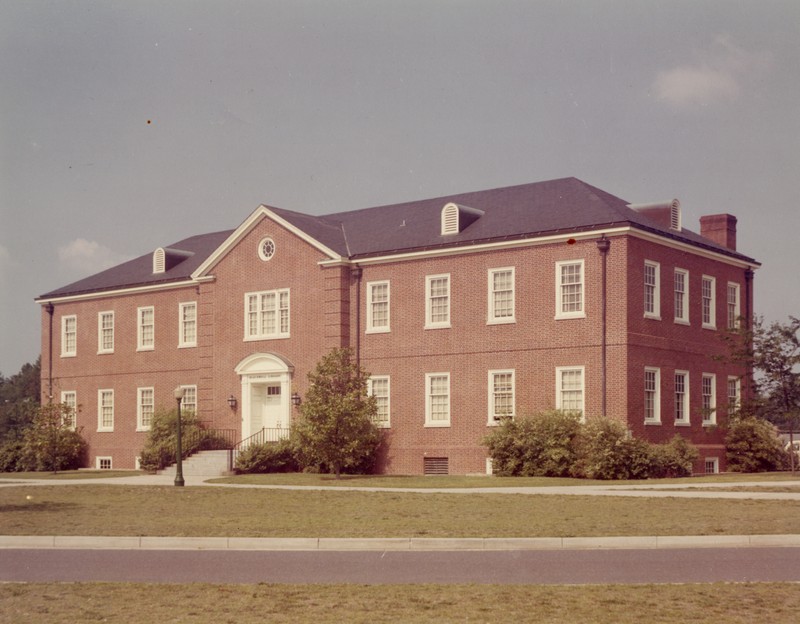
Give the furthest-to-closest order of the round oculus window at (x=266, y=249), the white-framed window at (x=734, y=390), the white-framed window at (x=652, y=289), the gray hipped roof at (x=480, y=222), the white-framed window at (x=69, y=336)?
the white-framed window at (x=69, y=336) → the round oculus window at (x=266, y=249) → the white-framed window at (x=734, y=390) → the gray hipped roof at (x=480, y=222) → the white-framed window at (x=652, y=289)

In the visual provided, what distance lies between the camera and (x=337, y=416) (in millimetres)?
34688

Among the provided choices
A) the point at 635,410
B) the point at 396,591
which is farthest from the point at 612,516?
the point at 635,410

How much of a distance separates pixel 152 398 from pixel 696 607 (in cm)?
3874

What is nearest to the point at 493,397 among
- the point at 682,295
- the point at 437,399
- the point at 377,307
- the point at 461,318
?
the point at 437,399

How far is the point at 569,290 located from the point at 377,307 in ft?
25.3

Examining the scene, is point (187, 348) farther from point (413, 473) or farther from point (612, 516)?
point (612, 516)

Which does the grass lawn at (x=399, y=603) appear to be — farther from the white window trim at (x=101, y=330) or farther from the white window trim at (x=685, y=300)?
the white window trim at (x=101, y=330)

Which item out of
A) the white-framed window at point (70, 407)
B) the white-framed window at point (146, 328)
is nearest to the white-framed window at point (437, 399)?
the white-framed window at point (146, 328)

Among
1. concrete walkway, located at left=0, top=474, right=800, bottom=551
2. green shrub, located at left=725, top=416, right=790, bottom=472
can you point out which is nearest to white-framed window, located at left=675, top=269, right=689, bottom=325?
green shrub, located at left=725, top=416, right=790, bottom=472

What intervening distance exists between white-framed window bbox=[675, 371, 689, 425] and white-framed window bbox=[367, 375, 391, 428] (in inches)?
390

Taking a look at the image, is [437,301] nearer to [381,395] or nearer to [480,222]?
[480,222]

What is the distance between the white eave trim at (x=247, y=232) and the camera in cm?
4062

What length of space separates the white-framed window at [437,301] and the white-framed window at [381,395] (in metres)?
2.70

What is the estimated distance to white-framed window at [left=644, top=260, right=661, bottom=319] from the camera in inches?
1400
